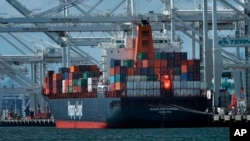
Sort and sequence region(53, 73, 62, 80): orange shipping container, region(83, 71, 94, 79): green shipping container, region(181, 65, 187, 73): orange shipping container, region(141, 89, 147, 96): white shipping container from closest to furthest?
region(181, 65, 187, 73): orange shipping container < region(141, 89, 147, 96): white shipping container < region(83, 71, 94, 79): green shipping container < region(53, 73, 62, 80): orange shipping container

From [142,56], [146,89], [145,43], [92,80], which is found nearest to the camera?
[146,89]

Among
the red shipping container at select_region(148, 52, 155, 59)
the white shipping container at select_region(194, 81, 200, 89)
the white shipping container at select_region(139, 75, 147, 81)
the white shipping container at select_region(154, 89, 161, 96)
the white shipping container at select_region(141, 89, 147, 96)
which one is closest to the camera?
the white shipping container at select_region(139, 75, 147, 81)

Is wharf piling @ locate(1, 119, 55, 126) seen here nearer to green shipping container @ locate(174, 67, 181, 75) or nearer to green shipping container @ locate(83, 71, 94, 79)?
green shipping container @ locate(83, 71, 94, 79)

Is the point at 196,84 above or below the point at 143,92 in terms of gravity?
above

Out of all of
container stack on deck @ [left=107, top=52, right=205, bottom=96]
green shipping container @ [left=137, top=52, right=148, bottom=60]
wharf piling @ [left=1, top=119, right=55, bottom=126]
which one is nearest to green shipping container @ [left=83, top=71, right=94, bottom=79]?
green shipping container @ [left=137, top=52, right=148, bottom=60]

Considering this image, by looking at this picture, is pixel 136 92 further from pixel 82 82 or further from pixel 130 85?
pixel 82 82

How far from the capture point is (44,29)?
226 ft

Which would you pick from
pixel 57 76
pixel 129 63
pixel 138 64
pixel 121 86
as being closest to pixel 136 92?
pixel 121 86

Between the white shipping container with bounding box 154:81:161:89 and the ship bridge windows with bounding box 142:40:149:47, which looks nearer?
the white shipping container with bounding box 154:81:161:89

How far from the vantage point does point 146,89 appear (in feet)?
188

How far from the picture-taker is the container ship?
187 feet

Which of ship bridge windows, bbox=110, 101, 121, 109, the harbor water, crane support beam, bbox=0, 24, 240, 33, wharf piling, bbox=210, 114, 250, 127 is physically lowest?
the harbor water

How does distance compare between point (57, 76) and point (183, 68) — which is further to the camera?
point (57, 76)

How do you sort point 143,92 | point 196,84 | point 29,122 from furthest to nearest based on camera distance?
point 29,122 → point 196,84 → point 143,92
